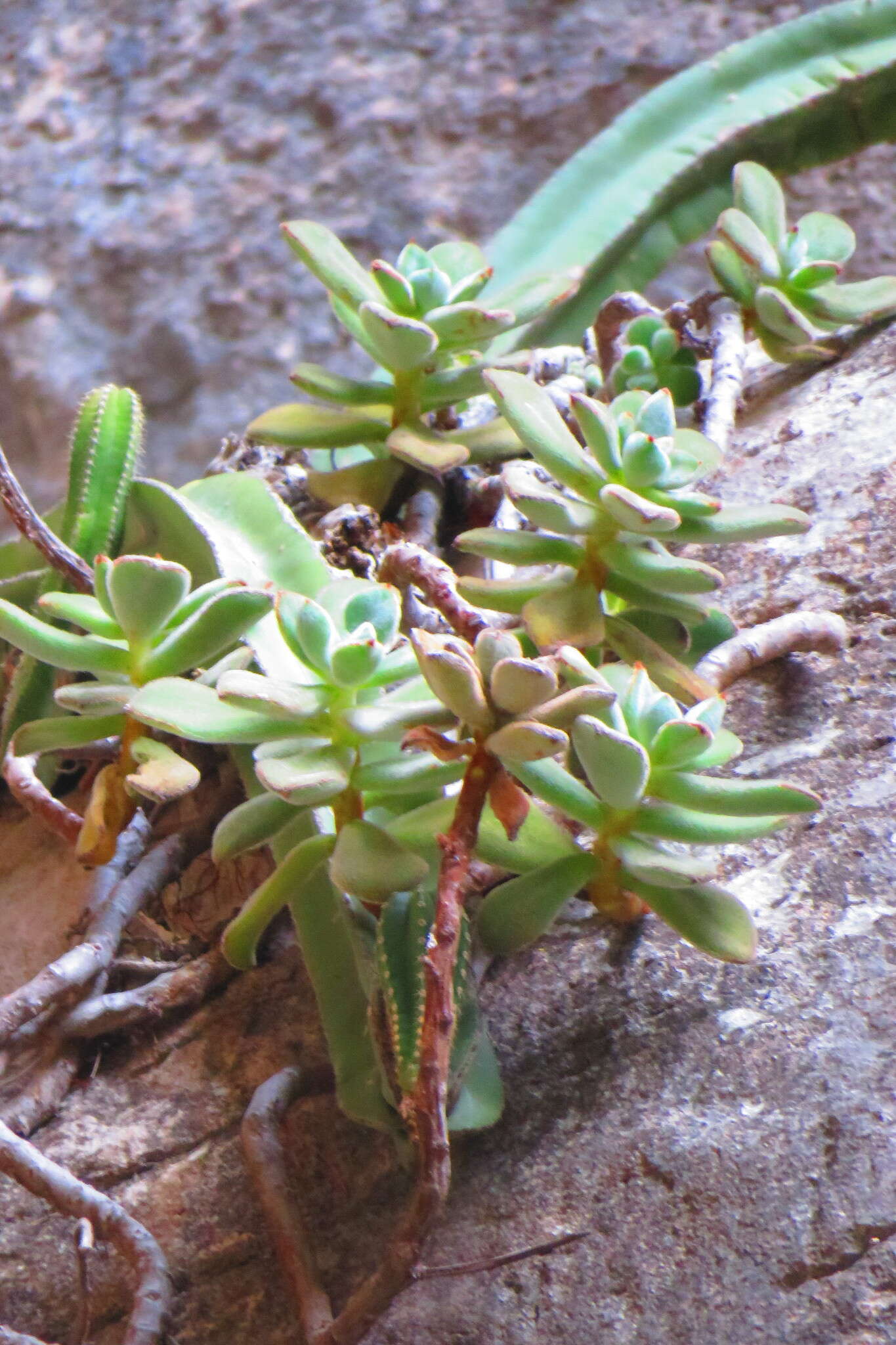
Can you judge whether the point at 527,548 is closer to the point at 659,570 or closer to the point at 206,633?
the point at 659,570

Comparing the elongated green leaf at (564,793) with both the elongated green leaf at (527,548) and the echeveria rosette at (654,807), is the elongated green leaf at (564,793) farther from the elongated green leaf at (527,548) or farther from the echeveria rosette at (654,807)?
the elongated green leaf at (527,548)

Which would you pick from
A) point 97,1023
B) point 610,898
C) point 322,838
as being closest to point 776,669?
point 610,898

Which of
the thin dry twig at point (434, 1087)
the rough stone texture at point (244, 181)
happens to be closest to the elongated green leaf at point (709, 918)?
the thin dry twig at point (434, 1087)

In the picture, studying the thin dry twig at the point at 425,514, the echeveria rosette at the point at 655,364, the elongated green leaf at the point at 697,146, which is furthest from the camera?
the elongated green leaf at the point at 697,146

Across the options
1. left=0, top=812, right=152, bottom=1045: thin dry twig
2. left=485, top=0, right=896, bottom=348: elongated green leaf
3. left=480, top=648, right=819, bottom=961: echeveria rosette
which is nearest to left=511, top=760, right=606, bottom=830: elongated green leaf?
left=480, top=648, right=819, bottom=961: echeveria rosette

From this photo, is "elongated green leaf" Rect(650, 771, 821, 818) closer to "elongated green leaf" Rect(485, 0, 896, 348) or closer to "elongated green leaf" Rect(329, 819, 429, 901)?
"elongated green leaf" Rect(329, 819, 429, 901)

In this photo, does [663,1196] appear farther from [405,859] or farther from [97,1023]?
[97,1023]
